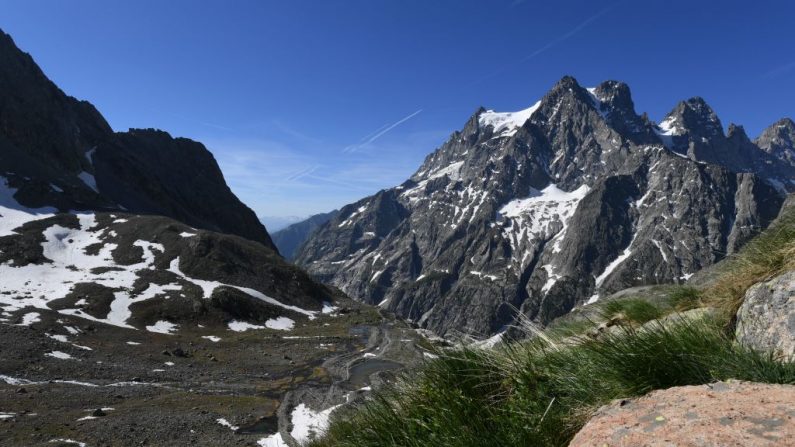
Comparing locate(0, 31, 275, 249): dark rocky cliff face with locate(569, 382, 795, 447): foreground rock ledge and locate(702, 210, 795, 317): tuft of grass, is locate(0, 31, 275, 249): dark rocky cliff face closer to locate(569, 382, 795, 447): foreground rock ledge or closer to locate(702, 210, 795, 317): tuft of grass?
locate(702, 210, 795, 317): tuft of grass

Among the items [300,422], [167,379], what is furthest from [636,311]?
[167,379]

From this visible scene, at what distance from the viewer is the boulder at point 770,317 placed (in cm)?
473

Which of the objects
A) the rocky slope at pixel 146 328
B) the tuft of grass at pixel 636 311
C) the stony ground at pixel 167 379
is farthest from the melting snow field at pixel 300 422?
the tuft of grass at pixel 636 311

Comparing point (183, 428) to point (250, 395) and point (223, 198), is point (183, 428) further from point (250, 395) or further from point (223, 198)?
point (223, 198)

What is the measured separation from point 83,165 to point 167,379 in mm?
128987

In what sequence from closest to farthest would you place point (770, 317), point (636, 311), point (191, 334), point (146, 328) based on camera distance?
point (770, 317)
point (636, 311)
point (146, 328)
point (191, 334)

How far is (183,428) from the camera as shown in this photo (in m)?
28.9

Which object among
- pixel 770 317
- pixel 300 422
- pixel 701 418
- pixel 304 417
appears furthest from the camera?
pixel 304 417

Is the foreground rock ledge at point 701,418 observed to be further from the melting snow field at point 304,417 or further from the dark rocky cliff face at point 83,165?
the dark rocky cliff face at point 83,165

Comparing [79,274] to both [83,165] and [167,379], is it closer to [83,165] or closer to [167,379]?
[167,379]

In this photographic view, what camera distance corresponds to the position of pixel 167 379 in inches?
1586

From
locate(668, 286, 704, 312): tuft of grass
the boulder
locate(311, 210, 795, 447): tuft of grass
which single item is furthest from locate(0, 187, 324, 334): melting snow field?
the boulder

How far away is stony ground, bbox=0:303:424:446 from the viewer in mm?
27859

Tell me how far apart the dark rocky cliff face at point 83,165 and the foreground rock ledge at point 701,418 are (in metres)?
119
